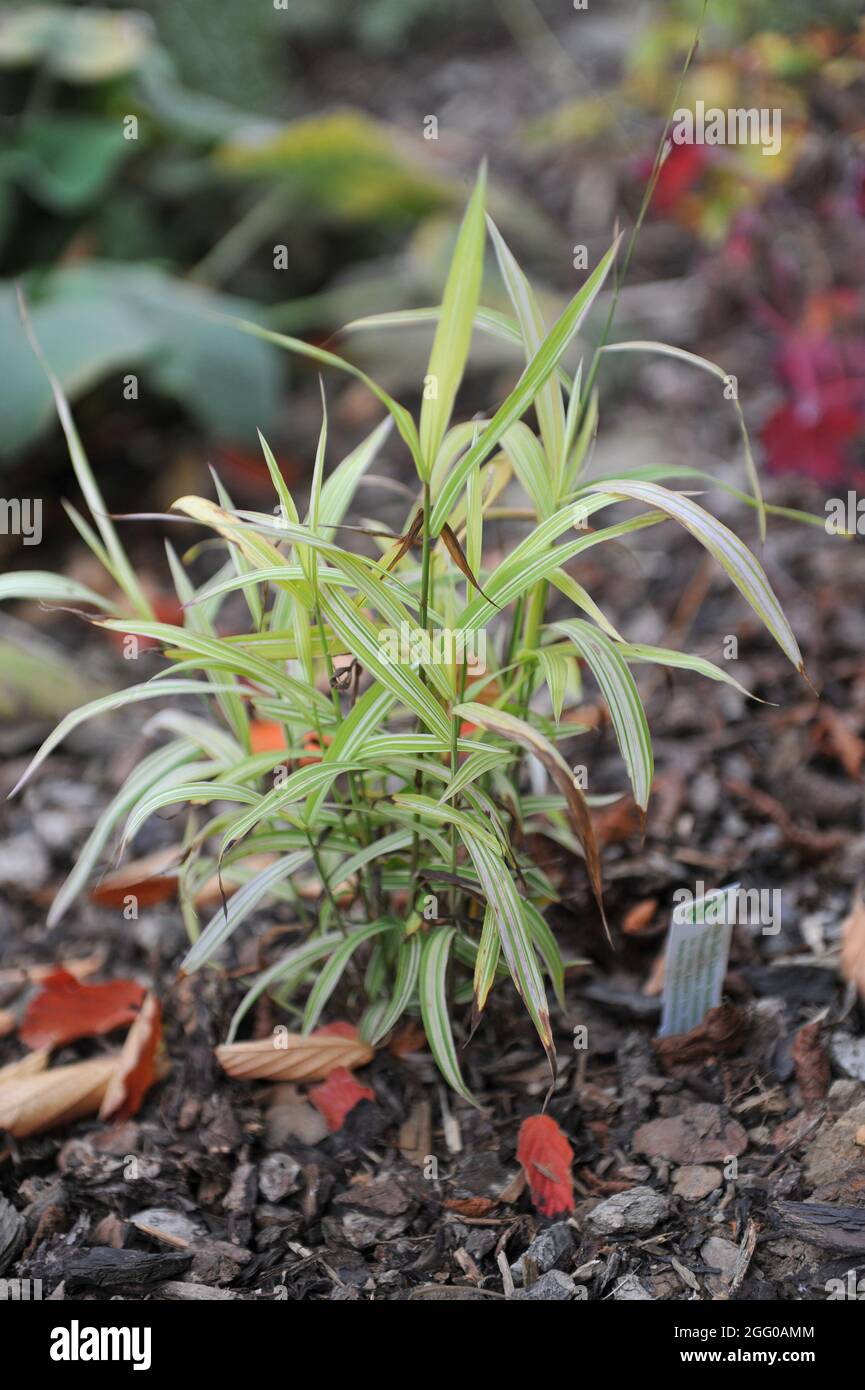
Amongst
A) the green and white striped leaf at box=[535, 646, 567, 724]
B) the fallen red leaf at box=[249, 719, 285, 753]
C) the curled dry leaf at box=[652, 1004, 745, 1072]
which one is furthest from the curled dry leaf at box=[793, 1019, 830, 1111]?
the fallen red leaf at box=[249, 719, 285, 753]

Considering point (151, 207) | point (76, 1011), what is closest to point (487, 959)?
point (76, 1011)

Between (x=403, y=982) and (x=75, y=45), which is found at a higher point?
(x=75, y=45)

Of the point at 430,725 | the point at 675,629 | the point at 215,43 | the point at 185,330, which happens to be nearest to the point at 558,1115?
the point at 430,725

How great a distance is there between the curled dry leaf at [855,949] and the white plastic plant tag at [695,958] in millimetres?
204

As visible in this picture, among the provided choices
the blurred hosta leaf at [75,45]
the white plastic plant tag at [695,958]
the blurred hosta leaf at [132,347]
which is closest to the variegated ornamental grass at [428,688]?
the white plastic plant tag at [695,958]

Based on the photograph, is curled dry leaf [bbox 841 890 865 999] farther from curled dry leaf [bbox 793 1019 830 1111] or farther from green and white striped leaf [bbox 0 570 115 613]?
green and white striped leaf [bbox 0 570 115 613]

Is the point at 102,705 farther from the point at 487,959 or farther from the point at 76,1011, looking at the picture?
the point at 76,1011

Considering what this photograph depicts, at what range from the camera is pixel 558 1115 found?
1.41 m

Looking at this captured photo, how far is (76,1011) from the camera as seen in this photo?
5.09ft

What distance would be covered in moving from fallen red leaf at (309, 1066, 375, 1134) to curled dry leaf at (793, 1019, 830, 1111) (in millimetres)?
526

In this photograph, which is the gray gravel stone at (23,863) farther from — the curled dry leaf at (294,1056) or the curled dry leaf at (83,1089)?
the curled dry leaf at (294,1056)

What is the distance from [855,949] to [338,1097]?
0.69 meters

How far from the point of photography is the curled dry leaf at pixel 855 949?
1478 millimetres

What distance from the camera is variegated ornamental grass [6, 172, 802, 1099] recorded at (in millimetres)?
1039
